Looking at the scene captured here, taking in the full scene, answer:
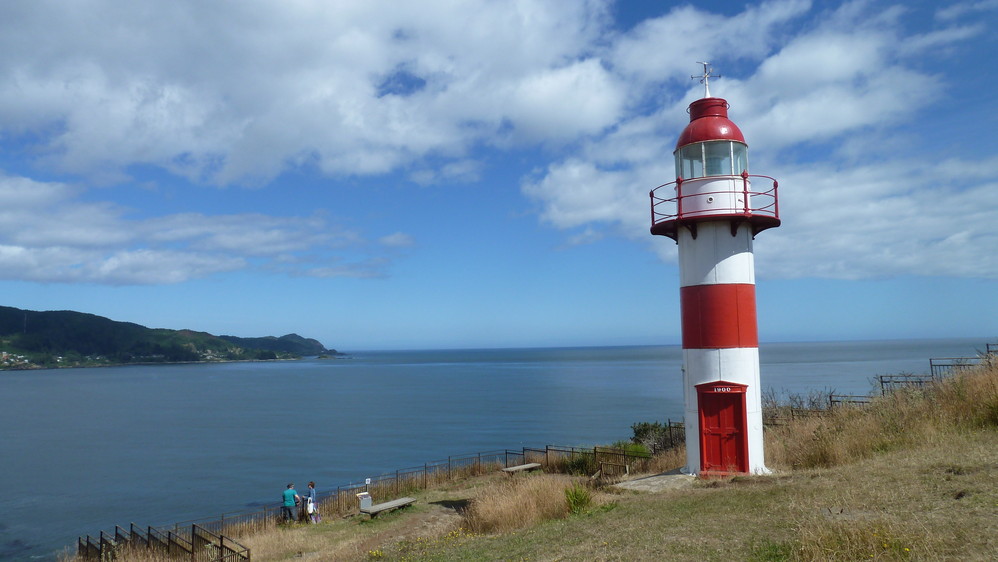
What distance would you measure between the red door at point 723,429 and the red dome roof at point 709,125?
5411mm

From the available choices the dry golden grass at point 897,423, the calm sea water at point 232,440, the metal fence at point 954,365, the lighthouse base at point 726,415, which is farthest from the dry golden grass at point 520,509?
the calm sea water at point 232,440

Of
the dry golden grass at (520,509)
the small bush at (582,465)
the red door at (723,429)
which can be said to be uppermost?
the red door at (723,429)

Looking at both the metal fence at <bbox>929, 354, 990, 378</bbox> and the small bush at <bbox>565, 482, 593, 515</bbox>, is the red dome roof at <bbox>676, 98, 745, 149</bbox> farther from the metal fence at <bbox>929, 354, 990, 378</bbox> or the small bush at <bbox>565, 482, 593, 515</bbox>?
the metal fence at <bbox>929, 354, 990, 378</bbox>

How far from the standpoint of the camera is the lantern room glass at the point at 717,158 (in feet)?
47.3

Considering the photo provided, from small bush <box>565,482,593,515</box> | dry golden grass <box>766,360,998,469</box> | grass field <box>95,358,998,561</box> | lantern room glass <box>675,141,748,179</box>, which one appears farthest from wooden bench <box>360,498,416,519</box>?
lantern room glass <box>675,141,748,179</box>

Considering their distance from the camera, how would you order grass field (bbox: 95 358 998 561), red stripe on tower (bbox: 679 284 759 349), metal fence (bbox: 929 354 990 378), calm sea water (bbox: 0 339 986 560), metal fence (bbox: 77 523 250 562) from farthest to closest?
calm sea water (bbox: 0 339 986 560)
metal fence (bbox: 929 354 990 378)
red stripe on tower (bbox: 679 284 759 349)
metal fence (bbox: 77 523 250 562)
grass field (bbox: 95 358 998 561)

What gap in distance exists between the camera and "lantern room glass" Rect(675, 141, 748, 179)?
47.3 ft

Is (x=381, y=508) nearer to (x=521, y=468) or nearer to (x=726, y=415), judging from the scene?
(x=521, y=468)

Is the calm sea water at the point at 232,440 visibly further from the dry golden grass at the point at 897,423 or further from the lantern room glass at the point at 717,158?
the lantern room glass at the point at 717,158

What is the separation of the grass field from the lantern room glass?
5971mm

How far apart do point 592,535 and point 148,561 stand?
1128 centimetres

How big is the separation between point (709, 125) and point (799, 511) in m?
9.11

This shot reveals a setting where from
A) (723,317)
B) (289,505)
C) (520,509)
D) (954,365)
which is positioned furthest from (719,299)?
(289,505)

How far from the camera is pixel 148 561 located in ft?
47.8
